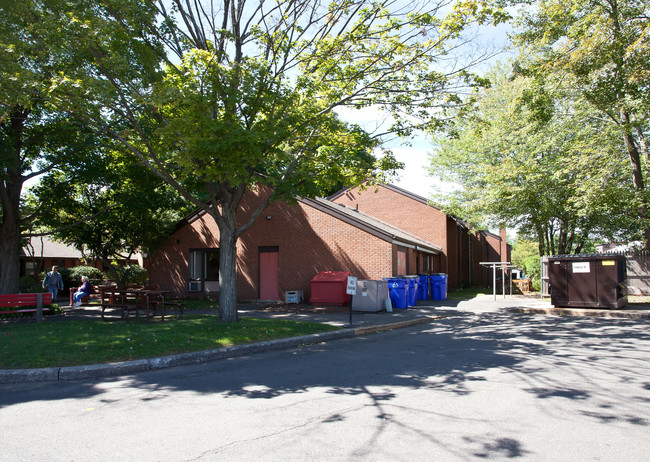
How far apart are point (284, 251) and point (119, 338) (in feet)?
36.6

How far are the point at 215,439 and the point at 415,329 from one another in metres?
8.55

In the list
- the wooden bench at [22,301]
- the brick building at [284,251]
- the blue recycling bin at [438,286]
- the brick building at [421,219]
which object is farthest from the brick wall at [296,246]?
the wooden bench at [22,301]

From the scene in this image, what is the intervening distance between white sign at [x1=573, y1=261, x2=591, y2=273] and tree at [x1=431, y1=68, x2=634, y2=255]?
9.08 ft

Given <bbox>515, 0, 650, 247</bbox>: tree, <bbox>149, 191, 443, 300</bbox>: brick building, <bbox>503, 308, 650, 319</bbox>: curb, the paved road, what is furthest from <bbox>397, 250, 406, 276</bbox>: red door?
the paved road

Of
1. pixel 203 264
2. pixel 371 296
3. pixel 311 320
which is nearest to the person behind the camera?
Answer: pixel 311 320

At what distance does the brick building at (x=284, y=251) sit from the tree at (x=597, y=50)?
821cm

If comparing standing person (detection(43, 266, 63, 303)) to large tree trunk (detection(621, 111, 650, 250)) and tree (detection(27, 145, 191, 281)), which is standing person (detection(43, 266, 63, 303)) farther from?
large tree trunk (detection(621, 111, 650, 250))

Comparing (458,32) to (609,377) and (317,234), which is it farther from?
(317,234)

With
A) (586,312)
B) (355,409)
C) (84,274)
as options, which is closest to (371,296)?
(586,312)

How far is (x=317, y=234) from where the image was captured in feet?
62.8

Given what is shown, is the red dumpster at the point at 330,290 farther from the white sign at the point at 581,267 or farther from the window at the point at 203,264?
the white sign at the point at 581,267

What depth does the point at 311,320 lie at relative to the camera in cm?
1298

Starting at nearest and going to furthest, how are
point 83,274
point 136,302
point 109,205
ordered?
point 136,302 < point 109,205 < point 83,274

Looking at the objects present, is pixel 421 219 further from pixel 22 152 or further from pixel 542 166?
pixel 22 152
